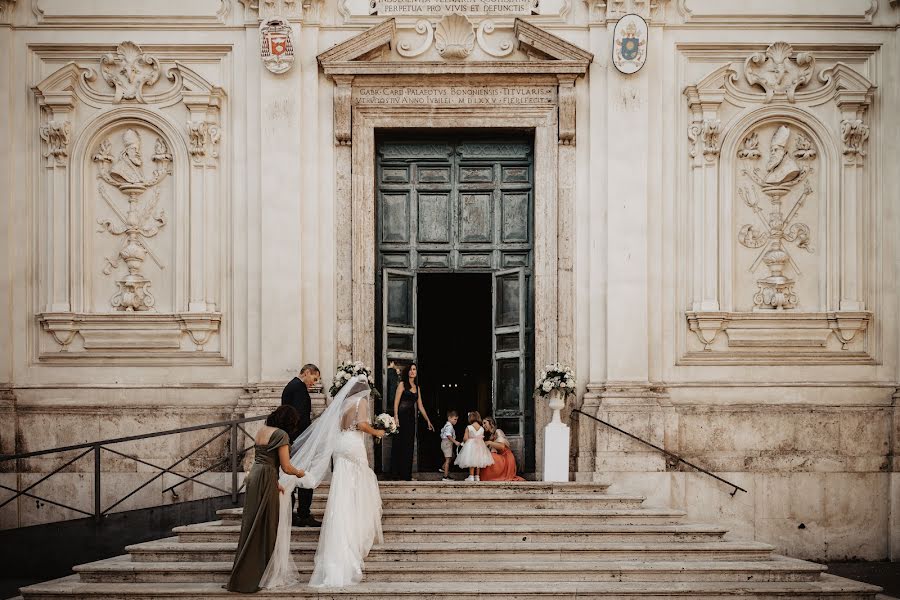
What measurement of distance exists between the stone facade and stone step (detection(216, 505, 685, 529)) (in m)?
2.40

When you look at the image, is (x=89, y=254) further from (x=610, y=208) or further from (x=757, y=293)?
(x=757, y=293)

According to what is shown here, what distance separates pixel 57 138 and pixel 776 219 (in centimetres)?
921

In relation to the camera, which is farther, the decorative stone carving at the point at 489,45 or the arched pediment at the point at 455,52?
the decorative stone carving at the point at 489,45

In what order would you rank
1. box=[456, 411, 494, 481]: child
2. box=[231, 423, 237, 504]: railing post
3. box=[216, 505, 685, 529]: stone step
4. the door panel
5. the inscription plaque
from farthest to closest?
the door panel, the inscription plaque, box=[456, 411, 494, 481]: child, box=[231, 423, 237, 504]: railing post, box=[216, 505, 685, 529]: stone step

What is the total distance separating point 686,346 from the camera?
15.6 m

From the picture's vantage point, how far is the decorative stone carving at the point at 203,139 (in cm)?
1556

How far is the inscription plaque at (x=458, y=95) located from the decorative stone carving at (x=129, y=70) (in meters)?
2.67

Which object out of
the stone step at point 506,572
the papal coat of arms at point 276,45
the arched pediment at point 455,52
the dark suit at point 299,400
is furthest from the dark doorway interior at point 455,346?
the stone step at point 506,572

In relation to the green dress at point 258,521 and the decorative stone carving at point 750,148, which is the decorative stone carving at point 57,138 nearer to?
the green dress at point 258,521

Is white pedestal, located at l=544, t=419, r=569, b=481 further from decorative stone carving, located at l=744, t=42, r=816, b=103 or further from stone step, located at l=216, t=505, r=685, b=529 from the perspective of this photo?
decorative stone carving, located at l=744, t=42, r=816, b=103

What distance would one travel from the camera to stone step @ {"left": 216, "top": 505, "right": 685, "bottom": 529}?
13000 millimetres

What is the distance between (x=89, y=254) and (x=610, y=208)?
6.66 metres

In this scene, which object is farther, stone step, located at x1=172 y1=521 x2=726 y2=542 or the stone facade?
the stone facade

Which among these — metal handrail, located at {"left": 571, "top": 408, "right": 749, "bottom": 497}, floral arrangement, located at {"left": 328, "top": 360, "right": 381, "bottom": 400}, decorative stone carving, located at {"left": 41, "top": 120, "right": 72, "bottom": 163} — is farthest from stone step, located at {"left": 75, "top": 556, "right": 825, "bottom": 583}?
decorative stone carving, located at {"left": 41, "top": 120, "right": 72, "bottom": 163}
